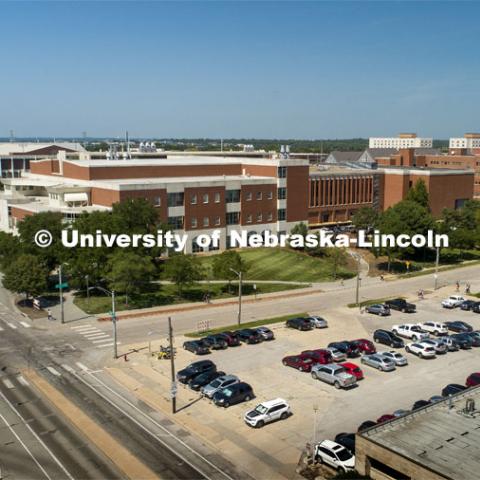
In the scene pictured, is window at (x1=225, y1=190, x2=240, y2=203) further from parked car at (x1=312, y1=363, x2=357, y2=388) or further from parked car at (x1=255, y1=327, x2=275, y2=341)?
parked car at (x1=312, y1=363, x2=357, y2=388)

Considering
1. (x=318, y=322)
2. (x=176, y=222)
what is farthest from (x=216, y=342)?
(x=176, y=222)

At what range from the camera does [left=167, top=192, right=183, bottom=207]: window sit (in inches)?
3607

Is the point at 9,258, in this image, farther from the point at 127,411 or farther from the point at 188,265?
the point at 127,411

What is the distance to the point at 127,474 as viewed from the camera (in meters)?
30.8

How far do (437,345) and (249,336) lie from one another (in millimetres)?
16573

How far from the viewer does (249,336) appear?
177 feet

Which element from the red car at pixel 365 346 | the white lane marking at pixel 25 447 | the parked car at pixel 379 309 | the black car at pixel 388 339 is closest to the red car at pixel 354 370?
the red car at pixel 365 346

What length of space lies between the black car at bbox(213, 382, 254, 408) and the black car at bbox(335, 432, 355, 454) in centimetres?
871

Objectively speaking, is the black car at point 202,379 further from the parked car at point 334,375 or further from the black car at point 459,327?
the black car at point 459,327

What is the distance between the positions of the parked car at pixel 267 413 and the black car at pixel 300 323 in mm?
19902

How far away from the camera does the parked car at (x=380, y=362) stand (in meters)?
47.3

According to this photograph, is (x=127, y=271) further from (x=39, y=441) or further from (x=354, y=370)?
(x=39, y=441)

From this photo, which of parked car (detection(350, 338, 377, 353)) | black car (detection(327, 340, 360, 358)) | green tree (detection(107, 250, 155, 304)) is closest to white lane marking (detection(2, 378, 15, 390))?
green tree (detection(107, 250, 155, 304))

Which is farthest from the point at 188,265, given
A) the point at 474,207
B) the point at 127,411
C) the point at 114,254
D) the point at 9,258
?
the point at 474,207
